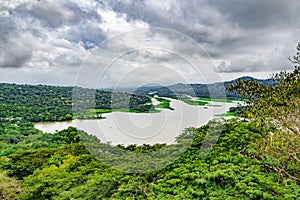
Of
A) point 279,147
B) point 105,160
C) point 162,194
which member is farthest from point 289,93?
point 105,160

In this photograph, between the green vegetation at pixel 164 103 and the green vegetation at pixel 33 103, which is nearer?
the green vegetation at pixel 164 103

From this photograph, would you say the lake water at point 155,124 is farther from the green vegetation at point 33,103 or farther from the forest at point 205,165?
the green vegetation at point 33,103

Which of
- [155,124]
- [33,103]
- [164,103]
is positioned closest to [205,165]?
[155,124]

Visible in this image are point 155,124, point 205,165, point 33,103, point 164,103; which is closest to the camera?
point 205,165

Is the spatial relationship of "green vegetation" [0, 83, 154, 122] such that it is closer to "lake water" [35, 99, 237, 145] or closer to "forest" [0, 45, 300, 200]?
"lake water" [35, 99, 237, 145]

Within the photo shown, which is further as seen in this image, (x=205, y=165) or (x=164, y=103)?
(x=164, y=103)

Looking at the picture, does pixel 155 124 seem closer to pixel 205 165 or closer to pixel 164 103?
pixel 164 103

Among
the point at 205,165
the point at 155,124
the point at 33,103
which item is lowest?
the point at 33,103

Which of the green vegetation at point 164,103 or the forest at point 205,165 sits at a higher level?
the green vegetation at point 164,103

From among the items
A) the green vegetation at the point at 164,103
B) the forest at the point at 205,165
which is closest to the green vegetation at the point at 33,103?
the green vegetation at the point at 164,103
